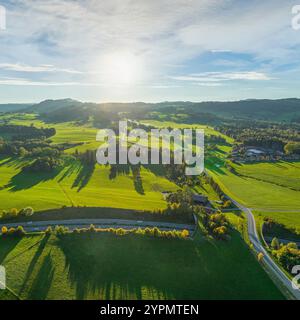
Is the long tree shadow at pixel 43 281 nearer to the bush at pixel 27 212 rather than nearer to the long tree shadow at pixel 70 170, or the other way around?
the bush at pixel 27 212

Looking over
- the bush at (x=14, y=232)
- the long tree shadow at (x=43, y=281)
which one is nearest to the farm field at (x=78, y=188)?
the bush at (x=14, y=232)

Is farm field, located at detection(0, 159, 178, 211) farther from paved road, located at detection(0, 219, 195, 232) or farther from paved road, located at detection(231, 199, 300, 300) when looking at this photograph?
paved road, located at detection(231, 199, 300, 300)

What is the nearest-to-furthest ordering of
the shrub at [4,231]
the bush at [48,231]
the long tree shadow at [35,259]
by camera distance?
the long tree shadow at [35,259], the shrub at [4,231], the bush at [48,231]

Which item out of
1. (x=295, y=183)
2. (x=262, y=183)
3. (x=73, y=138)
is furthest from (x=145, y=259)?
(x=73, y=138)

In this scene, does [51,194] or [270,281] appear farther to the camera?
[51,194]

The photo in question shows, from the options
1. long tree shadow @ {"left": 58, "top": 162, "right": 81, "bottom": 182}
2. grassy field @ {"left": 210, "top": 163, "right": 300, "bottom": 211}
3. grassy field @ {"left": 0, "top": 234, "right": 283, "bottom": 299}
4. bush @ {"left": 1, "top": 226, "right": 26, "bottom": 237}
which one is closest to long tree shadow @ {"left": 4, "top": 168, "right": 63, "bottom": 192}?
long tree shadow @ {"left": 58, "top": 162, "right": 81, "bottom": 182}

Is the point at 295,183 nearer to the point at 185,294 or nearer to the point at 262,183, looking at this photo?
the point at 262,183
